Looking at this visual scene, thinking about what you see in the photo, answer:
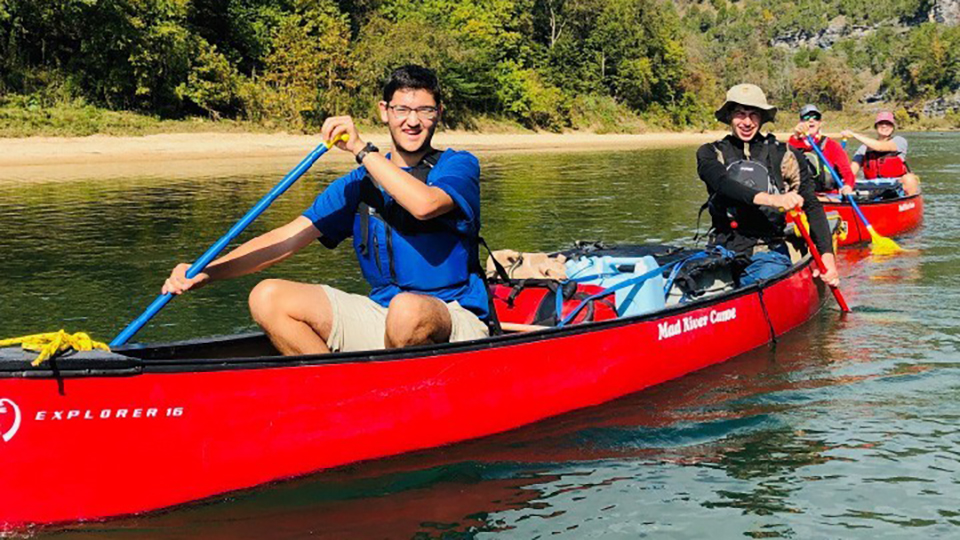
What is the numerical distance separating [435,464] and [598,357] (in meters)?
1.37

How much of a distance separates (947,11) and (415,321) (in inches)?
7012

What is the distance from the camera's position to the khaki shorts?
16.3 ft

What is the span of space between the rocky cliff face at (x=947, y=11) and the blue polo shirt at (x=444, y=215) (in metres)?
175

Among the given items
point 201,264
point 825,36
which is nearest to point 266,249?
point 201,264

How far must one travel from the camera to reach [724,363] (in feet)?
24.1

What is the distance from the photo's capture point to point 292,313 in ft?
15.7

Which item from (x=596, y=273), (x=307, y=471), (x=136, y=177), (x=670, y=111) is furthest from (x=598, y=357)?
(x=670, y=111)

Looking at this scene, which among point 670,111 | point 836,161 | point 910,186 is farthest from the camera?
point 670,111

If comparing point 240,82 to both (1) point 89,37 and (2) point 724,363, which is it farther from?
(2) point 724,363

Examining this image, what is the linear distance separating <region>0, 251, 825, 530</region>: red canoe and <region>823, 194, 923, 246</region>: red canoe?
8.00 meters

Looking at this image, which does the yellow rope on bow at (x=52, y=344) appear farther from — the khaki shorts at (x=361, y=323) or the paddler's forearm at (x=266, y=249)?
the khaki shorts at (x=361, y=323)

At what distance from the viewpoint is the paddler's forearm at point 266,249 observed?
5152 millimetres

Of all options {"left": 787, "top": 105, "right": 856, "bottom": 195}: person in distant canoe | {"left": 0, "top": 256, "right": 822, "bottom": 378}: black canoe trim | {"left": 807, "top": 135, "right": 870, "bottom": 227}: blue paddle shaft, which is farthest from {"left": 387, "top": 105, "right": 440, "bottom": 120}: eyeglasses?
{"left": 807, "top": 135, "right": 870, "bottom": 227}: blue paddle shaft

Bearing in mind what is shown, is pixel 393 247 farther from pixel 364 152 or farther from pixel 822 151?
pixel 822 151
